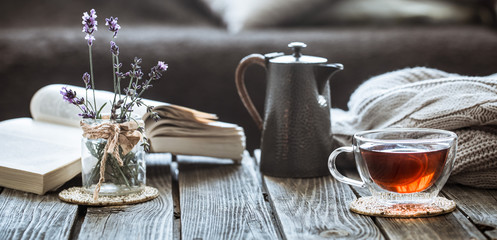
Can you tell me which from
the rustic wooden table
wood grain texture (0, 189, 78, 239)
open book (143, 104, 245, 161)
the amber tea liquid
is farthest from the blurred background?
the amber tea liquid

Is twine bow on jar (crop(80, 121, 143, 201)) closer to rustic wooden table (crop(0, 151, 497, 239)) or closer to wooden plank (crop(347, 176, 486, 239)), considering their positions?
rustic wooden table (crop(0, 151, 497, 239))

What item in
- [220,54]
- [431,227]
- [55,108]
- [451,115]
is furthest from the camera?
[220,54]

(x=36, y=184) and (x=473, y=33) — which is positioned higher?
(x=473, y=33)

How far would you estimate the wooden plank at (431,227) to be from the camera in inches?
32.0

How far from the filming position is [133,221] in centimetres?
90

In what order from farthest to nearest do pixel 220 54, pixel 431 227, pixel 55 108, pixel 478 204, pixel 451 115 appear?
pixel 220 54, pixel 55 108, pixel 451 115, pixel 478 204, pixel 431 227

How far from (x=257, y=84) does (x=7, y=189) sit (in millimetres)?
876

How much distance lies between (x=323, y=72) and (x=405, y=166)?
1.00 ft

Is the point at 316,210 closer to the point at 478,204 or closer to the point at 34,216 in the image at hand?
the point at 478,204

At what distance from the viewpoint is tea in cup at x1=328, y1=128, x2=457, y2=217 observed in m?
0.90

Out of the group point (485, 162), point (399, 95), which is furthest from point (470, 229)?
point (399, 95)

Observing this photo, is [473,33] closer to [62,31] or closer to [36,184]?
[62,31]

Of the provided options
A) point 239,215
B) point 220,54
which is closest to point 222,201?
point 239,215

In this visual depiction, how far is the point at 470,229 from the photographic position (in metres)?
0.83
